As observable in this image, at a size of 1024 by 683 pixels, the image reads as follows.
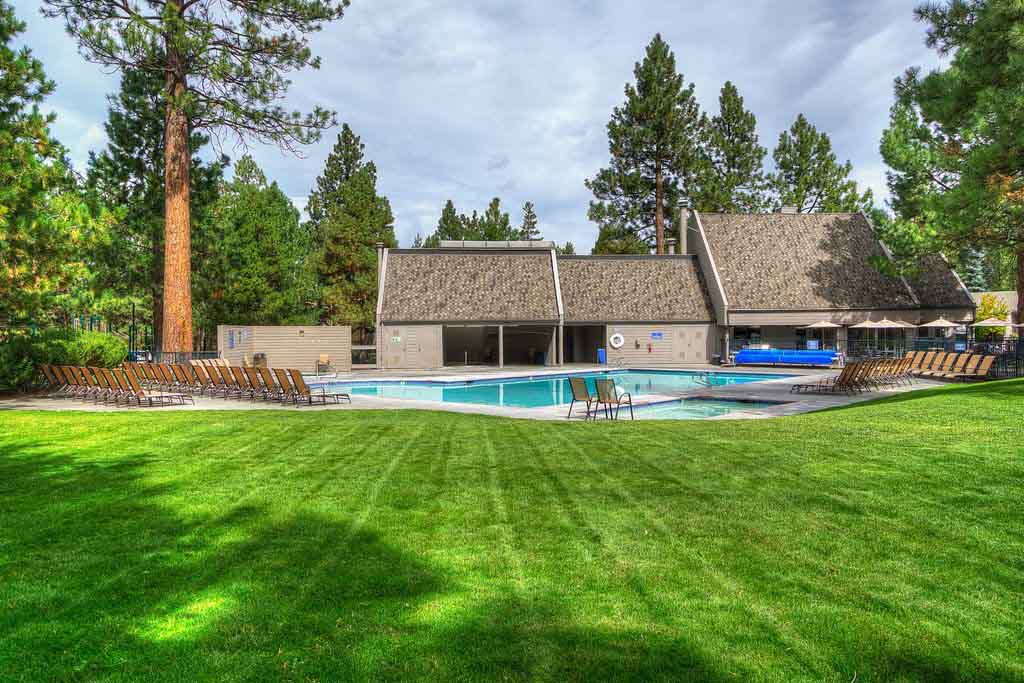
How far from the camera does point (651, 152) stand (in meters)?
46.9

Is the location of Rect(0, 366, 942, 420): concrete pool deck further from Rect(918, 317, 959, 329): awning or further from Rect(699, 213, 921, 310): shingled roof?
Rect(699, 213, 921, 310): shingled roof

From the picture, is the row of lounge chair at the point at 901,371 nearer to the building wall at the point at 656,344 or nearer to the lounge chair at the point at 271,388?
the building wall at the point at 656,344

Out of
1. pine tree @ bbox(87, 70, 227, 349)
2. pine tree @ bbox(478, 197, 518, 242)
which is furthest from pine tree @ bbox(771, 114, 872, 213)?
pine tree @ bbox(87, 70, 227, 349)

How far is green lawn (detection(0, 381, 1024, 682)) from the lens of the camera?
2969 millimetres

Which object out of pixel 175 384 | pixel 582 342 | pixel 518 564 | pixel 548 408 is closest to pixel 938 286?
→ pixel 582 342

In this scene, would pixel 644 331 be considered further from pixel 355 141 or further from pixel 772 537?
pixel 355 141

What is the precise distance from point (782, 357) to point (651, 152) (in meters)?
22.5

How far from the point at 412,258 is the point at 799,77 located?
21.1m

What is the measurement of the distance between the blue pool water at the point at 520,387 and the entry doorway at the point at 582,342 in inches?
307

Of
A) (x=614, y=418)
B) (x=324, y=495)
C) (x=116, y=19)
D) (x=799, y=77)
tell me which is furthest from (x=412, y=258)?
(x=324, y=495)

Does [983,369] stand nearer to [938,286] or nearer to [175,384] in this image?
[938,286]

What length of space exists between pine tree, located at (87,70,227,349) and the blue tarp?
2611 centimetres

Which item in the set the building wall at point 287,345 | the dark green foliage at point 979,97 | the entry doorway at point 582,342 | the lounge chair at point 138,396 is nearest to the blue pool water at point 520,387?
the building wall at point 287,345

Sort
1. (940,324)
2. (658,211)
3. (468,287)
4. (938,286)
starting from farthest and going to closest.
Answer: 1. (658,211)
2. (468,287)
3. (938,286)
4. (940,324)
